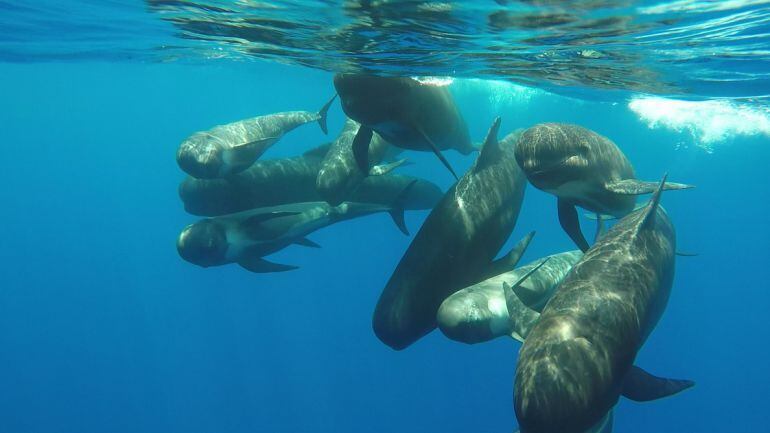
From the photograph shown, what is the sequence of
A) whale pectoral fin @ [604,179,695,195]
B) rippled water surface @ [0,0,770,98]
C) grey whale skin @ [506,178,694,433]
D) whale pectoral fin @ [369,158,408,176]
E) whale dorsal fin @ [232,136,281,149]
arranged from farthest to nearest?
whale pectoral fin @ [369,158,408,176] → whale dorsal fin @ [232,136,281,149] → rippled water surface @ [0,0,770,98] → whale pectoral fin @ [604,179,695,195] → grey whale skin @ [506,178,694,433]

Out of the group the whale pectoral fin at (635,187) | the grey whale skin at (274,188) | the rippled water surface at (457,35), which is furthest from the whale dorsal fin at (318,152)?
the whale pectoral fin at (635,187)

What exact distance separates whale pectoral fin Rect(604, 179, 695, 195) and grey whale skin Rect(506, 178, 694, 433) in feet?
0.90

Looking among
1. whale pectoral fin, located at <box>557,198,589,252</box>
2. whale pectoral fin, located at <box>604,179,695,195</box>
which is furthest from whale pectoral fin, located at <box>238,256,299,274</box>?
whale pectoral fin, located at <box>604,179,695,195</box>

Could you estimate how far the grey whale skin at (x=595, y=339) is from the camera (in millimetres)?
5289

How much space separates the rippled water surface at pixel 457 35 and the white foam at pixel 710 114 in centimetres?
533

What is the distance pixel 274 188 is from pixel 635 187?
Answer: 8.21 metres

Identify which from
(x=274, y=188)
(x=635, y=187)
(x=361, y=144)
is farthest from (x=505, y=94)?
(x=635, y=187)

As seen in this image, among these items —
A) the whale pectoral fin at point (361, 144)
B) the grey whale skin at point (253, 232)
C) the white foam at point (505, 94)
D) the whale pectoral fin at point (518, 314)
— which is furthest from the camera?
the white foam at point (505, 94)

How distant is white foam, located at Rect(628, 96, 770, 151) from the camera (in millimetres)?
24953

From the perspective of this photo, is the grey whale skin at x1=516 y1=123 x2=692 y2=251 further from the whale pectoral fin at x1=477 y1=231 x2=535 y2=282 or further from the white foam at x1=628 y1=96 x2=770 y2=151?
the white foam at x1=628 y1=96 x2=770 y2=151

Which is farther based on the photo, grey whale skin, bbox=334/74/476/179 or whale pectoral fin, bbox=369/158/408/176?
whale pectoral fin, bbox=369/158/408/176

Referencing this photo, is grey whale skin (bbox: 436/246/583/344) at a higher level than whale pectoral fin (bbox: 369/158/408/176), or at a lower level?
lower

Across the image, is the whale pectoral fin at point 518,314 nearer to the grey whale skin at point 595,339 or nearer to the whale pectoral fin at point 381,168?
the grey whale skin at point 595,339

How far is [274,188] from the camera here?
13023 millimetres
